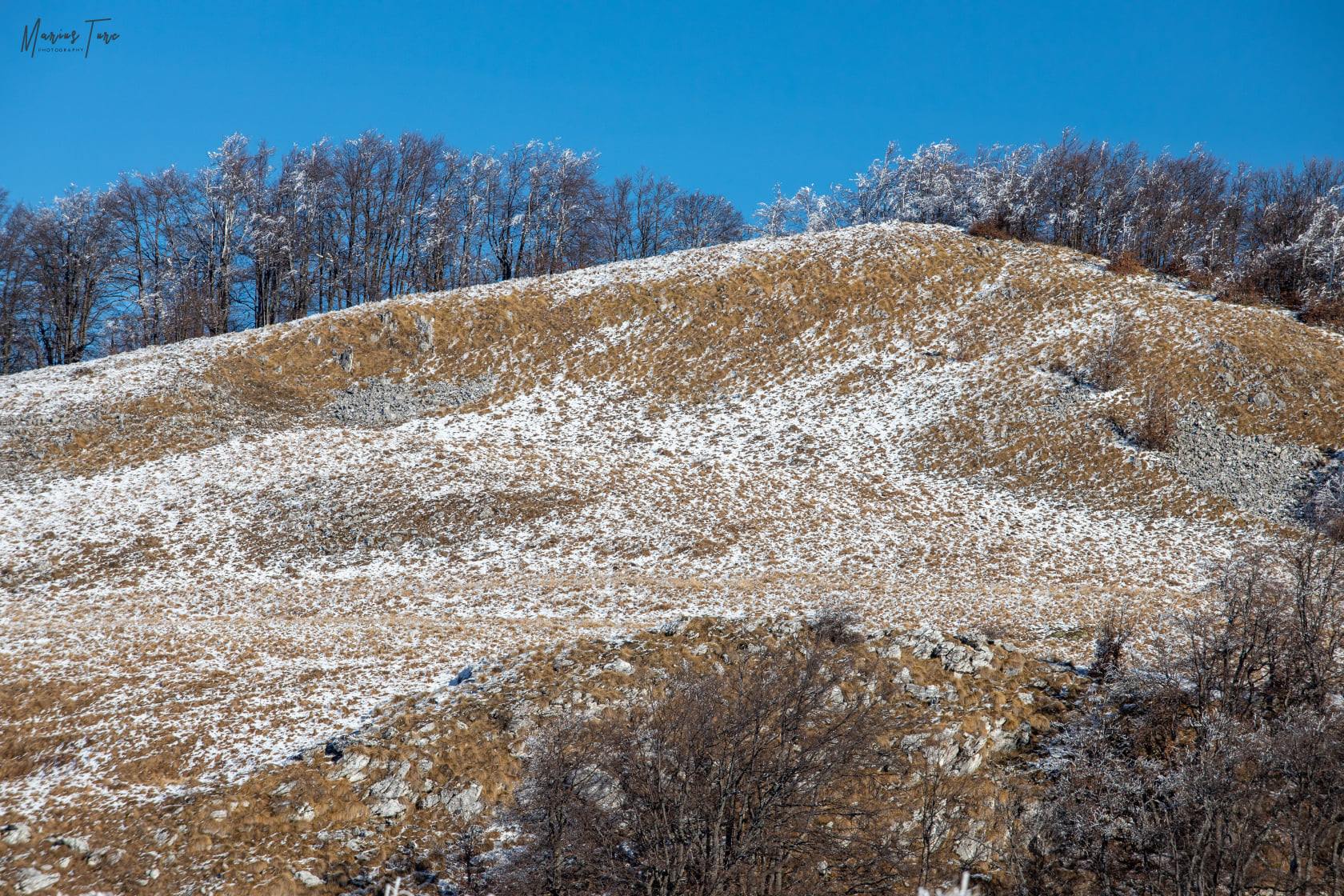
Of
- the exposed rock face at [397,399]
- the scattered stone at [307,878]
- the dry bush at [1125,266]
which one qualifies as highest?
the dry bush at [1125,266]

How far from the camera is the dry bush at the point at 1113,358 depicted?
3225 cm

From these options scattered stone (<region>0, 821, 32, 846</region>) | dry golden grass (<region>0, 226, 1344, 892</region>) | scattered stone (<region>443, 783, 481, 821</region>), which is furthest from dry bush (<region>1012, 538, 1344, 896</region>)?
scattered stone (<region>0, 821, 32, 846</region>)

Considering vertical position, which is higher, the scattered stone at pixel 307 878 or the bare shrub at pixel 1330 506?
the bare shrub at pixel 1330 506

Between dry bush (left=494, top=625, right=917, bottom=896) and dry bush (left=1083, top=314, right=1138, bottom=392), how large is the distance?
28084mm

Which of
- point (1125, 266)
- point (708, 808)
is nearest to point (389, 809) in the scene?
point (708, 808)

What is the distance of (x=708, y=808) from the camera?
9250 millimetres

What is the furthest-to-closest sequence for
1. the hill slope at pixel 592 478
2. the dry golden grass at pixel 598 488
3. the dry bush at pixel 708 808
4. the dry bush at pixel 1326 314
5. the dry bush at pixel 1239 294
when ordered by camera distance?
the dry bush at pixel 1239 294 → the dry bush at pixel 1326 314 → the hill slope at pixel 592 478 → the dry golden grass at pixel 598 488 → the dry bush at pixel 708 808

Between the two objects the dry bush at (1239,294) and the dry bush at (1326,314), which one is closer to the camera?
the dry bush at (1326,314)

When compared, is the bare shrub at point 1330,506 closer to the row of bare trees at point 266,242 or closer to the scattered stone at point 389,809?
the scattered stone at point 389,809

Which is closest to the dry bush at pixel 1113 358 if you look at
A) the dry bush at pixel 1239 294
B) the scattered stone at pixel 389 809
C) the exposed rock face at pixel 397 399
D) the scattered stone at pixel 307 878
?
the dry bush at pixel 1239 294

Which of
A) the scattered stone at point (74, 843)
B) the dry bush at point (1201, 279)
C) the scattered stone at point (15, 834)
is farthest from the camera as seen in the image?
the dry bush at point (1201, 279)

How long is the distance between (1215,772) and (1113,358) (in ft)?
96.0

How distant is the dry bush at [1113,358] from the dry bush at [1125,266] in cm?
672

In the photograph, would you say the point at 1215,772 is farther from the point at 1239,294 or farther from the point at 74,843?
the point at 1239,294
